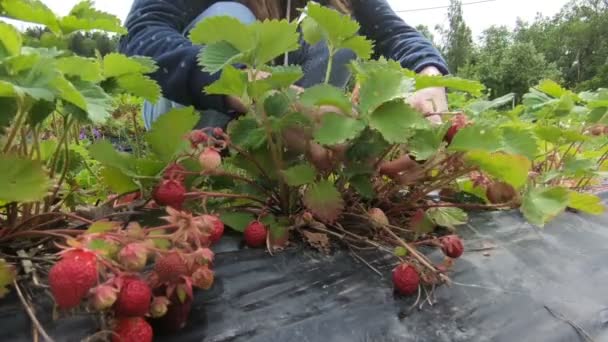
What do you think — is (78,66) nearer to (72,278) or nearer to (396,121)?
(72,278)

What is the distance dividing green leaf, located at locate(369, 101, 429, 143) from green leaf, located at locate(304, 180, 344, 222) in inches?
3.8

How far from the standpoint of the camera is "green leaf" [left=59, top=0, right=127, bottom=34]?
1.69 feet

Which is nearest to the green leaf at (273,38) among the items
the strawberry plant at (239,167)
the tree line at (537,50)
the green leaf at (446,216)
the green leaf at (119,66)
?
the strawberry plant at (239,167)

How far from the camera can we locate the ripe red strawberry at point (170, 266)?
39cm

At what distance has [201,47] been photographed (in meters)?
1.00

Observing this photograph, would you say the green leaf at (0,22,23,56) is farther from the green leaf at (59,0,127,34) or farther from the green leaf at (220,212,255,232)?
the green leaf at (220,212,255,232)

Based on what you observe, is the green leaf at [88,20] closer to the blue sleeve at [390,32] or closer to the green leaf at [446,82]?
the green leaf at [446,82]

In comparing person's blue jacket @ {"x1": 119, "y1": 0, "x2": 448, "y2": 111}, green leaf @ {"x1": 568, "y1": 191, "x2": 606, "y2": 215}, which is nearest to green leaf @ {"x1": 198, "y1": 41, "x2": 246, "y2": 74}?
person's blue jacket @ {"x1": 119, "y1": 0, "x2": 448, "y2": 111}

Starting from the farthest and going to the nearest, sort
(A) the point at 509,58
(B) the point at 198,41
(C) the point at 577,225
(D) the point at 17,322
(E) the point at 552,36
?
(E) the point at 552,36 → (A) the point at 509,58 → (C) the point at 577,225 → (B) the point at 198,41 → (D) the point at 17,322

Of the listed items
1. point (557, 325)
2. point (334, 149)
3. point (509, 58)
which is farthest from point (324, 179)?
point (509, 58)

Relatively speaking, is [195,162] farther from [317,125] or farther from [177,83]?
[177,83]

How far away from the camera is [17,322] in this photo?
41 cm

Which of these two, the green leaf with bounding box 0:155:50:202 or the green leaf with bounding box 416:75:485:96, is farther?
the green leaf with bounding box 416:75:485:96

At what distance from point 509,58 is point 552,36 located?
661cm
